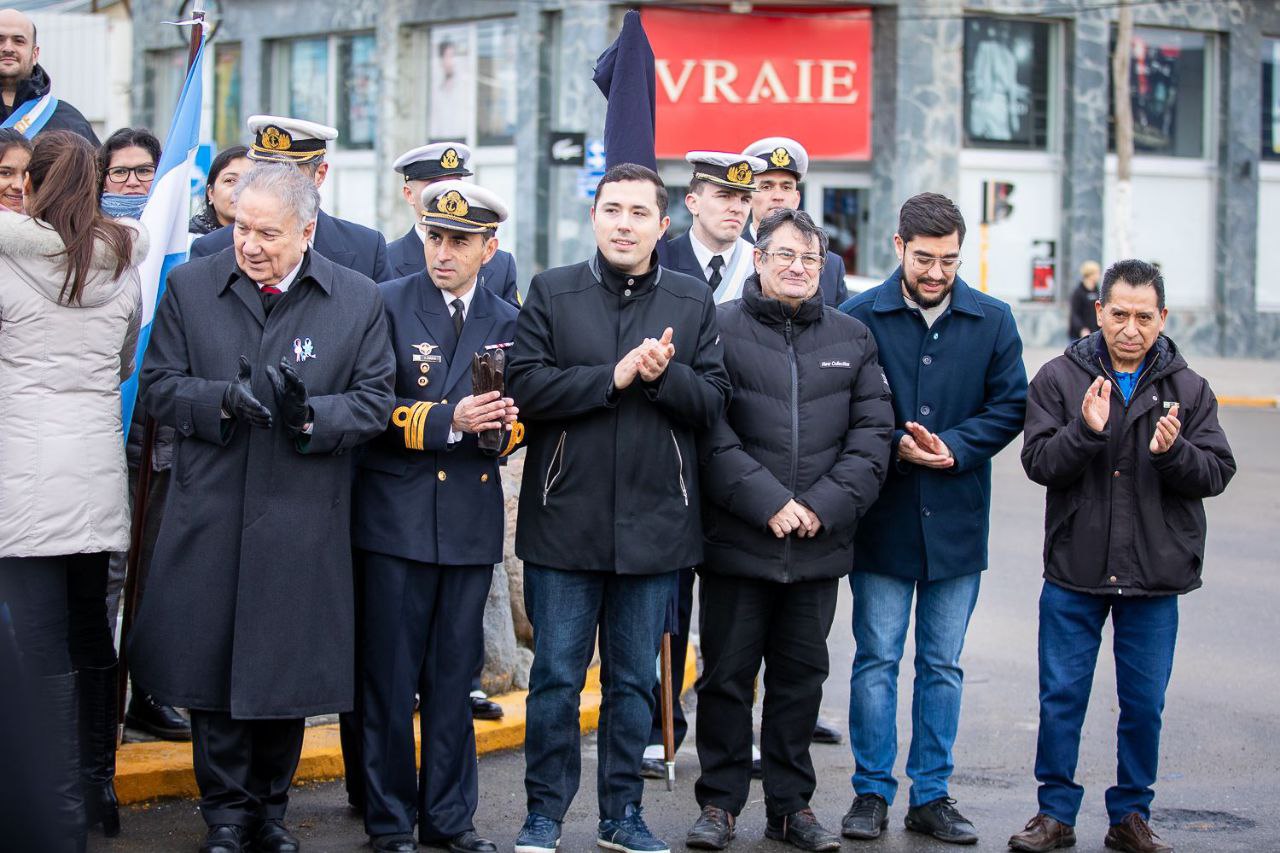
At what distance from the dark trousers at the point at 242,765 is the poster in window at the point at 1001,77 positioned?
832 inches

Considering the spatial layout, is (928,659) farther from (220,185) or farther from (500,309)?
(220,185)

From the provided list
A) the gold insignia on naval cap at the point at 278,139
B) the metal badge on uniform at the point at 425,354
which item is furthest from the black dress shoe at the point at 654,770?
the gold insignia on naval cap at the point at 278,139

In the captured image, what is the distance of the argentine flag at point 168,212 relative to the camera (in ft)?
19.1

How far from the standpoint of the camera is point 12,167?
17.9ft

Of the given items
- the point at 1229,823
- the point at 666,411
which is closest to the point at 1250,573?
the point at 1229,823

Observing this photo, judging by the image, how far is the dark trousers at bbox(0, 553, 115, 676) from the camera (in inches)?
194

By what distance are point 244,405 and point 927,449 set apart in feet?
7.60

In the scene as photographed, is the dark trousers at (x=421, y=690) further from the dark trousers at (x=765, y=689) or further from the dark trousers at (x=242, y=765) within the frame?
the dark trousers at (x=765, y=689)

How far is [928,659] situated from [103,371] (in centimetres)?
295

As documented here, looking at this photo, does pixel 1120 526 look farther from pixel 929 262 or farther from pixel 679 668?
pixel 679 668

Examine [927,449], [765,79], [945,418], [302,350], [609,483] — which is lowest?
[609,483]

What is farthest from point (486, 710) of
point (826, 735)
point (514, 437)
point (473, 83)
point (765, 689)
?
point (473, 83)

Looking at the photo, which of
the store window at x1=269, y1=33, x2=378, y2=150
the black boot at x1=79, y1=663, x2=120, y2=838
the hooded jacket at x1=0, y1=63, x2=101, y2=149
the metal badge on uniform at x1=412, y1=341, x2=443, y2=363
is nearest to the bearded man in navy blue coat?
the metal badge on uniform at x1=412, y1=341, x2=443, y2=363

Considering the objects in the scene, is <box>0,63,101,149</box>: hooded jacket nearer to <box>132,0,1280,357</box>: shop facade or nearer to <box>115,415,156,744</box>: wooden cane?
<box>115,415,156,744</box>: wooden cane
